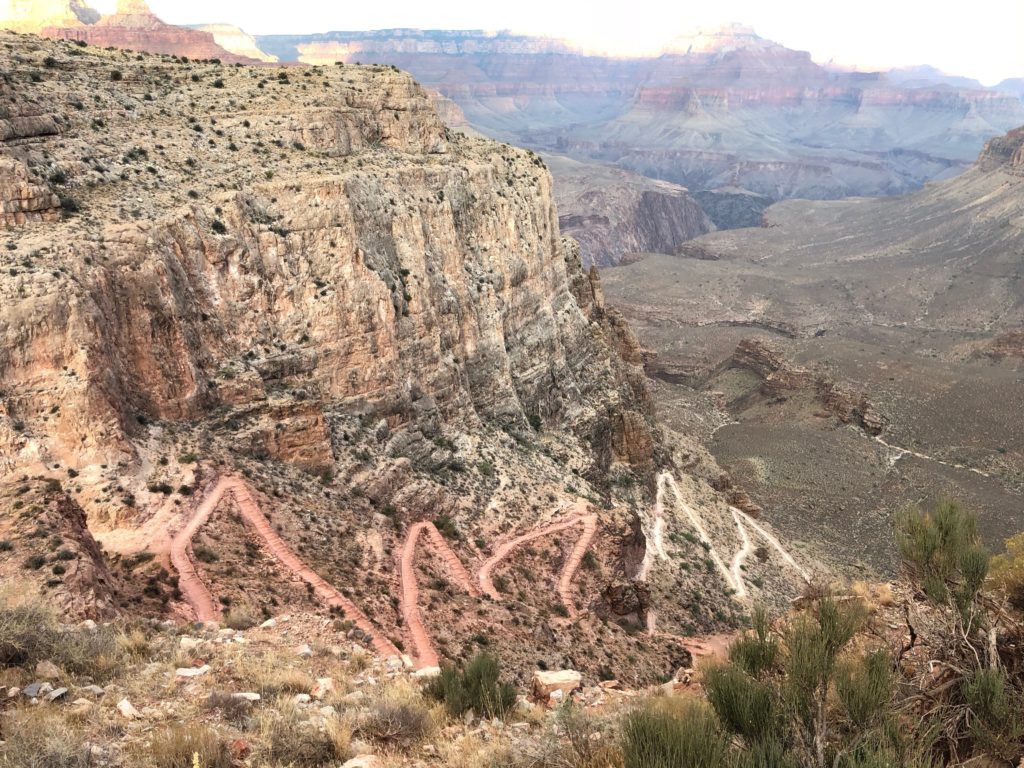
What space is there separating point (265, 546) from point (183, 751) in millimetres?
10797

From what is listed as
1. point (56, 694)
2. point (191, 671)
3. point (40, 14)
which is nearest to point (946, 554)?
point (191, 671)

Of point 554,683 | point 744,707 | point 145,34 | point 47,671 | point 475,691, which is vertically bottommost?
point 554,683

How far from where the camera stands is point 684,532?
39812mm

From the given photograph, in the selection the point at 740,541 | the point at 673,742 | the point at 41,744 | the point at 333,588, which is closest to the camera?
the point at 673,742

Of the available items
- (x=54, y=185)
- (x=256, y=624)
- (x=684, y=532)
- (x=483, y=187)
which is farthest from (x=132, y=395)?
(x=684, y=532)

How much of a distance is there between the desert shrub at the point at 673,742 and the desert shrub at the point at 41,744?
638 centimetres

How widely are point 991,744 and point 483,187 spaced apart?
30.9 m

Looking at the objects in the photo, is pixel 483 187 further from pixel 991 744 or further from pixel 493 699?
pixel 991 744

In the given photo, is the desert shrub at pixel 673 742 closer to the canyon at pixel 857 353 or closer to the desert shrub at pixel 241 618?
the desert shrub at pixel 241 618

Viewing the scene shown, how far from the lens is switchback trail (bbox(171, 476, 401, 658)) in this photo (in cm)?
1770

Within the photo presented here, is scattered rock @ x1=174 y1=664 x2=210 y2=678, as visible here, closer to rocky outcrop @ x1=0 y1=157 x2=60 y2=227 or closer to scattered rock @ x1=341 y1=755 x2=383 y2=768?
scattered rock @ x1=341 y1=755 x2=383 y2=768

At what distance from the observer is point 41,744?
9359 mm

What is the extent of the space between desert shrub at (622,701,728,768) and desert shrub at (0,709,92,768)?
6.38 meters

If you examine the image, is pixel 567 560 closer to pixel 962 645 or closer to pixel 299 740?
pixel 962 645
